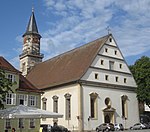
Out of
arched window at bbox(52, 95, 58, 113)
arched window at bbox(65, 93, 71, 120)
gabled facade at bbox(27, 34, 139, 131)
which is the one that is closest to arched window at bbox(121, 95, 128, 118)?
gabled facade at bbox(27, 34, 139, 131)

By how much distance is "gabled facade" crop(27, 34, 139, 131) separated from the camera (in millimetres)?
46156

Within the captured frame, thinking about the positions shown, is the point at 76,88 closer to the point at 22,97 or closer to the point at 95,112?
the point at 95,112

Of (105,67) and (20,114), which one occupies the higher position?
(105,67)

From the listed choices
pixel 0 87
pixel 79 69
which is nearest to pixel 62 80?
pixel 79 69

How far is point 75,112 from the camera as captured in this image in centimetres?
4594

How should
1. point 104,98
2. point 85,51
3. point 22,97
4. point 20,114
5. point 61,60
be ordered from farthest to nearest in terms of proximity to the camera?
point 61,60 → point 85,51 → point 104,98 → point 22,97 → point 20,114

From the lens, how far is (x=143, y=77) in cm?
5403

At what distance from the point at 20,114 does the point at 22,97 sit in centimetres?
1704

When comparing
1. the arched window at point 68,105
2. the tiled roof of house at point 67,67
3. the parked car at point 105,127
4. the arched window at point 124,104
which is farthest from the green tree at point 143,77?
the arched window at point 68,105

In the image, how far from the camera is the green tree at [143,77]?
173 feet

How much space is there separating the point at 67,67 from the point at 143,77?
14003mm

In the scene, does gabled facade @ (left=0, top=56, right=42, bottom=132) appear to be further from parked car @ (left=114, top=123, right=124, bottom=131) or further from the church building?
parked car @ (left=114, top=123, right=124, bottom=131)

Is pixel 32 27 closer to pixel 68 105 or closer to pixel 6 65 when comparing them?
pixel 68 105

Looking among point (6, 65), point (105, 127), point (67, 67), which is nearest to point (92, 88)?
point (105, 127)
